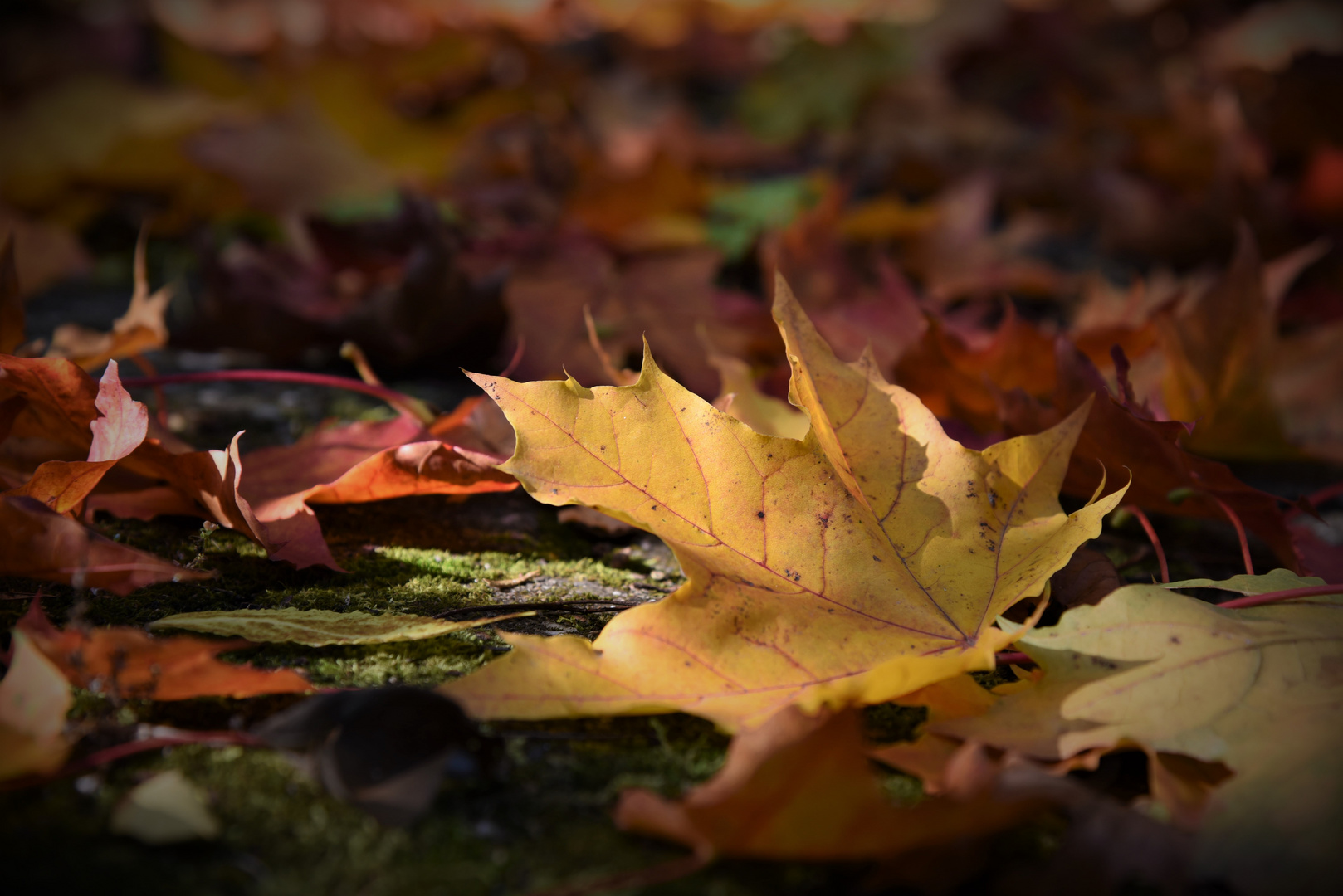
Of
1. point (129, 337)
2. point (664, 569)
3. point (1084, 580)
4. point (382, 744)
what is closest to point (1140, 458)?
point (1084, 580)

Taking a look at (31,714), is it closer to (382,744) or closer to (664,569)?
(382,744)

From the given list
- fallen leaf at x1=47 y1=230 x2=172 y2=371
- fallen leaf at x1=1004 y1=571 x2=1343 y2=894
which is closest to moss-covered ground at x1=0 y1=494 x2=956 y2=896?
fallen leaf at x1=1004 y1=571 x2=1343 y2=894

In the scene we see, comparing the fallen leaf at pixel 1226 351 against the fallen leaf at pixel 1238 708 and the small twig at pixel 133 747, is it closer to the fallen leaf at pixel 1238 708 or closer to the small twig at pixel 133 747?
the fallen leaf at pixel 1238 708

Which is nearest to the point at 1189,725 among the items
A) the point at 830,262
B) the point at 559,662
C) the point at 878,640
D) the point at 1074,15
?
the point at 878,640

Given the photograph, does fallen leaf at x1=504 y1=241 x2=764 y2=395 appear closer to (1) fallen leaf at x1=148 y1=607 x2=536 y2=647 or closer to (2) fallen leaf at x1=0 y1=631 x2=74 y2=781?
(1) fallen leaf at x1=148 y1=607 x2=536 y2=647

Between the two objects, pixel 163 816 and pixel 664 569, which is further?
pixel 664 569
